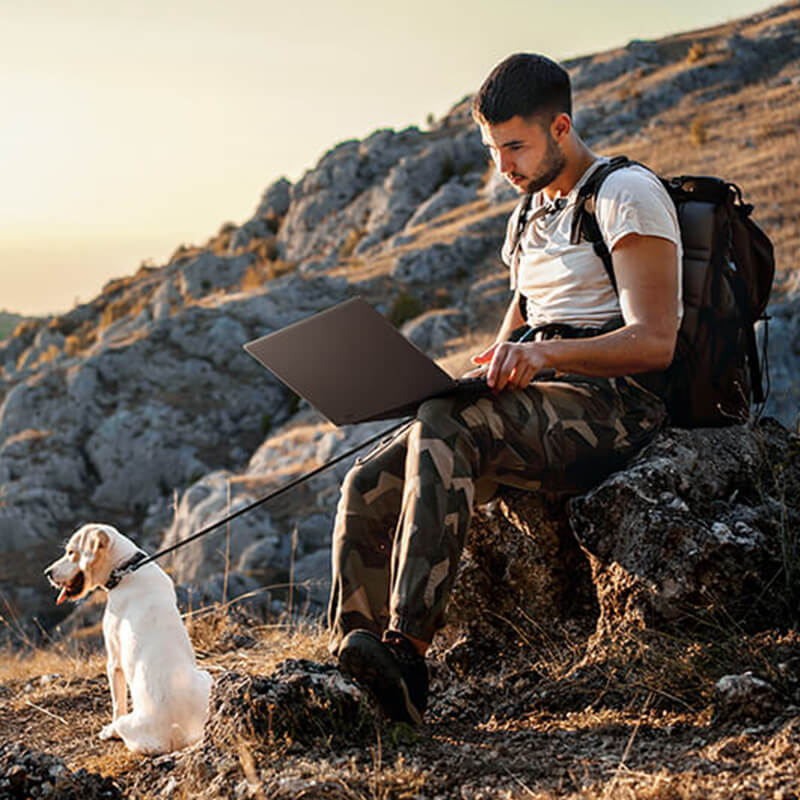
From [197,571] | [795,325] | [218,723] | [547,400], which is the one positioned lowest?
[197,571]

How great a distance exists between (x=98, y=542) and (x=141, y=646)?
0.49m

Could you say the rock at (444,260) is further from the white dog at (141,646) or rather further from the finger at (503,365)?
the finger at (503,365)

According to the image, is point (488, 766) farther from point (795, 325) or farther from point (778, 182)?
point (778, 182)

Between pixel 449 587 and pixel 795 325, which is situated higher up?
pixel 449 587

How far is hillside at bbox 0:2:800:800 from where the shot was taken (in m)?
2.72

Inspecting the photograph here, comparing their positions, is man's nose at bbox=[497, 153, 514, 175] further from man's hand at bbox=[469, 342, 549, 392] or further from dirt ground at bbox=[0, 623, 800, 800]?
dirt ground at bbox=[0, 623, 800, 800]

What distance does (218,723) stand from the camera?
9.48 ft

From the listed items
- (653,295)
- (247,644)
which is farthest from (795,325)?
(653,295)

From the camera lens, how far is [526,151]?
357 cm

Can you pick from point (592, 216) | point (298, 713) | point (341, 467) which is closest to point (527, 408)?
point (592, 216)

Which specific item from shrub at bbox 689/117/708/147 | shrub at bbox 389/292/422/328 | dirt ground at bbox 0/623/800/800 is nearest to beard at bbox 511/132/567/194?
dirt ground at bbox 0/623/800/800

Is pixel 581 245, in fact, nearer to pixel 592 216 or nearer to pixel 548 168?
pixel 592 216

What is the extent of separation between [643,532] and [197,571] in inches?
490

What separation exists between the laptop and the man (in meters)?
0.10
